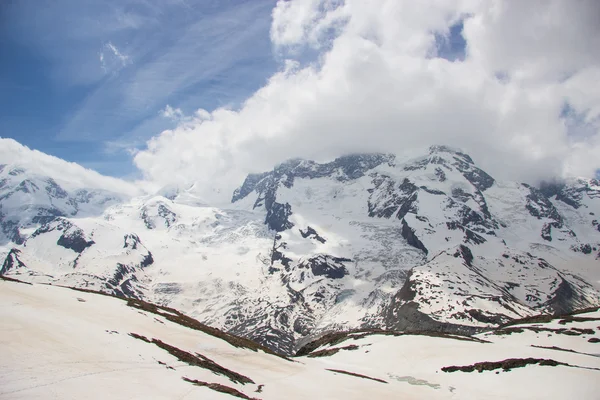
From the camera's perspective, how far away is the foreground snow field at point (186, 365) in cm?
1852

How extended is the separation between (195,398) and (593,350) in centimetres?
5803

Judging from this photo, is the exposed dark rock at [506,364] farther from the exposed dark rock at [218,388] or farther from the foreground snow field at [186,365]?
the exposed dark rock at [218,388]

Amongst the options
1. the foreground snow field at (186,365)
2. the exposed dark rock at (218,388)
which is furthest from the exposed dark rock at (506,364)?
the exposed dark rock at (218,388)

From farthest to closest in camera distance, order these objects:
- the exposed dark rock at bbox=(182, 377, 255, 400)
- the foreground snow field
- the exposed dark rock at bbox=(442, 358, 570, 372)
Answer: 1. the exposed dark rock at bbox=(442, 358, 570, 372)
2. the exposed dark rock at bbox=(182, 377, 255, 400)
3. the foreground snow field

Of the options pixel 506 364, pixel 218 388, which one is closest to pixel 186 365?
pixel 218 388

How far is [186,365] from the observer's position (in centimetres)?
2698

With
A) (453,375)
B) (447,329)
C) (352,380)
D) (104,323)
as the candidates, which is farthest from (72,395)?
(447,329)

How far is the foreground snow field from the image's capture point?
18.5 metres

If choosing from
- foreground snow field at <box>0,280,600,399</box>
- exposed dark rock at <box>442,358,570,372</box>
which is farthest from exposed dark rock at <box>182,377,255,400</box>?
exposed dark rock at <box>442,358,570,372</box>

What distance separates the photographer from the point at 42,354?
19812mm

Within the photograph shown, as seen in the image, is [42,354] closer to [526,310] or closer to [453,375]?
[453,375]

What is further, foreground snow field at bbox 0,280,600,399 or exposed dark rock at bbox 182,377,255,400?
exposed dark rock at bbox 182,377,255,400

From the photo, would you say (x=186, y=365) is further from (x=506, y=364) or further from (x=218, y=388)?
(x=506, y=364)

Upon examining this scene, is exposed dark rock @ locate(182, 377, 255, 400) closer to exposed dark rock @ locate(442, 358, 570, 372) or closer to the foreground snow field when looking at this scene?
the foreground snow field
